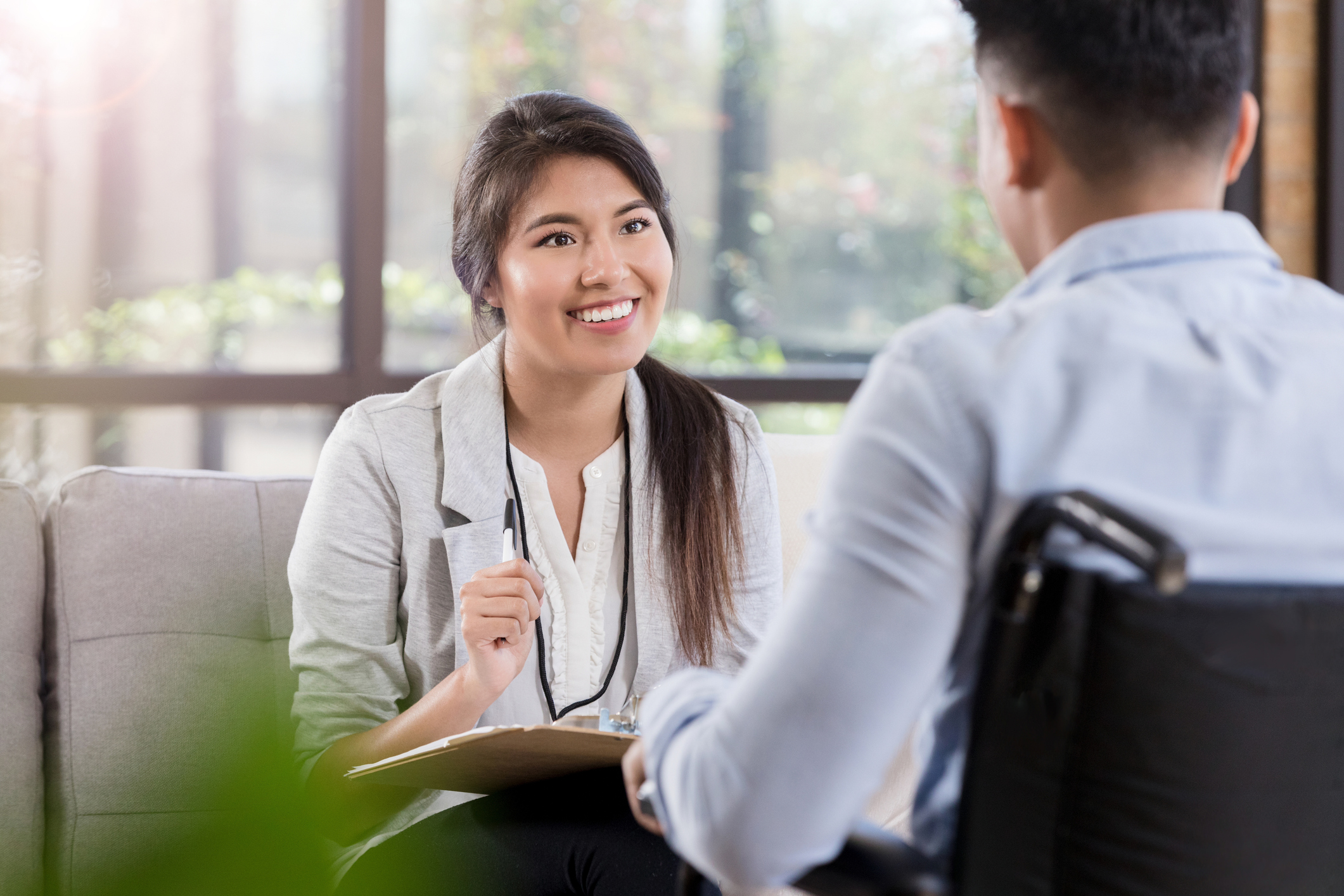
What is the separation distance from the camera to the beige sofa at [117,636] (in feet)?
5.25

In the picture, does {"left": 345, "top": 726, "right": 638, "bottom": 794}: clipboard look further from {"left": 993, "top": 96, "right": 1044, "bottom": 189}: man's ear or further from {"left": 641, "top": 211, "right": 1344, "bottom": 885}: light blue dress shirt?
{"left": 993, "top": 96, "right": 1044, "bottom": 189}: man's ear

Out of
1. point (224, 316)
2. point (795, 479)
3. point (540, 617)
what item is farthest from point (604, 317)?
point (224, 316)

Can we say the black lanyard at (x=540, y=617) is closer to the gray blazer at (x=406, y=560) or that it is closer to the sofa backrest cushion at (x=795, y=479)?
the gray blazer at (x=406, y=560)

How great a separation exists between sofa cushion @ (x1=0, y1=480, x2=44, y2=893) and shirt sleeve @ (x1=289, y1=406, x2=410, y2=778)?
0.41 metres

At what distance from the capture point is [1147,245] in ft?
2.28

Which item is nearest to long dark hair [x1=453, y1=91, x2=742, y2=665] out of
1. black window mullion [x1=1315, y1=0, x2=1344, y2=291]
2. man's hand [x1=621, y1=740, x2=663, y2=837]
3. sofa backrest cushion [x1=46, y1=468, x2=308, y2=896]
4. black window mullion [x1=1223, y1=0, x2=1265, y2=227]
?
sofa backrest cushion [x1=46, y1=468, x2=308, y2=896]

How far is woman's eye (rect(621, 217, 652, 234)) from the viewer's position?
5.30ft

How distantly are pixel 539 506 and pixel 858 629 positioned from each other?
100cm

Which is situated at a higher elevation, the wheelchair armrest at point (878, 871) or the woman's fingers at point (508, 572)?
the woman's fingers at point (508, 572)

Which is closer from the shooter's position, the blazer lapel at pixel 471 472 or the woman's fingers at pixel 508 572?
the woman's fingers at pixel 508 572

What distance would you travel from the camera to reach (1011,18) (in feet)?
2.35

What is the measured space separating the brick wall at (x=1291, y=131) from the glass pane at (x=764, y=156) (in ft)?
2.13

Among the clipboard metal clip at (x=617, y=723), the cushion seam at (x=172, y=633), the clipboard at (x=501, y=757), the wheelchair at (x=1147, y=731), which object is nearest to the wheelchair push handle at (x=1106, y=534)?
the wheelchair at (x=1147, y=731)

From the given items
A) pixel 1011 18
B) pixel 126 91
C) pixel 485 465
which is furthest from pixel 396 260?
pixel 1011 18
